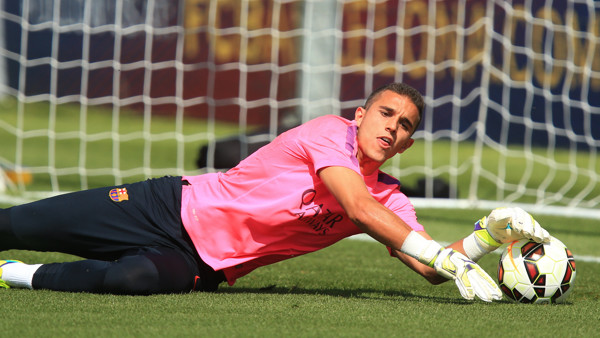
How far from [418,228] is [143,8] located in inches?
336

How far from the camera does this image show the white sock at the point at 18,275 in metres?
3.76

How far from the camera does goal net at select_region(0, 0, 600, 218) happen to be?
9.75 meters

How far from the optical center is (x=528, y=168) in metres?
12.0

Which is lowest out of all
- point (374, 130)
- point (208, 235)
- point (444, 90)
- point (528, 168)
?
point (528, 168)

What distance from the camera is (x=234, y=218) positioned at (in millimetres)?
3795

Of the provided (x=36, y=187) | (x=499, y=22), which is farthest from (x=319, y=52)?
(x=36, y=187)

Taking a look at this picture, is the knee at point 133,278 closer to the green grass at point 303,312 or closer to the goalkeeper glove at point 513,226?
the green grass at point 303,312

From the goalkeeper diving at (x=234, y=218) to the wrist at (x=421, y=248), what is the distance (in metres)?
0.25

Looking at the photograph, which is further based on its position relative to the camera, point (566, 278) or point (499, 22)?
point (499, 22)

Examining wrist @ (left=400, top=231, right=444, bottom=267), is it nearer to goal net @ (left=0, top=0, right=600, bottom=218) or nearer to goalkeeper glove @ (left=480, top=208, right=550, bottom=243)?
goalkeeper glove @ (left=480, top=208, right=550, bottom=243)

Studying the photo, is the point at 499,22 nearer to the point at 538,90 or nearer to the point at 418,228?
the point at 538,90

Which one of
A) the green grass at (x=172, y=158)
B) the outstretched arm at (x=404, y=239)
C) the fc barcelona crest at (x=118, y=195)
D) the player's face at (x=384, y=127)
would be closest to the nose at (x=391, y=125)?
the player's face at (x=384, y=127)

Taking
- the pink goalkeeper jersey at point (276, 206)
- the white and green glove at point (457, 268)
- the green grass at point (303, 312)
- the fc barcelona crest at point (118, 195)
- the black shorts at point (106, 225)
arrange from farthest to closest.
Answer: the fc barcelona crest at point (118, 195) < the black shorts at point (106, 225) < the pink goalkeeper jersey at point (276, 206) < the white and green glove at point (457, 268) < the green grass at point (303, 312)

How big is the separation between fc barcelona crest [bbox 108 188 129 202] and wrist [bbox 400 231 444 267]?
1409mm
